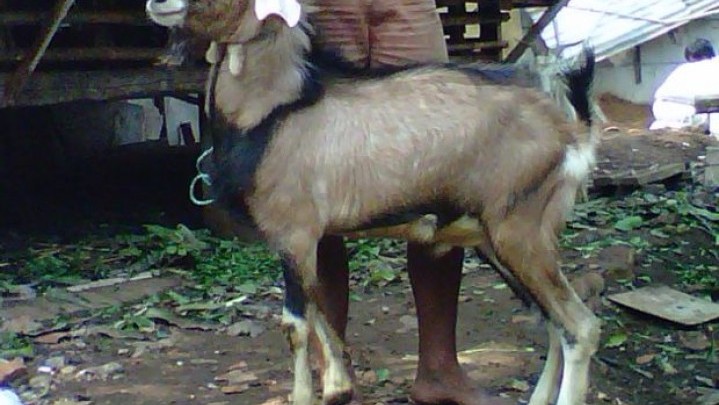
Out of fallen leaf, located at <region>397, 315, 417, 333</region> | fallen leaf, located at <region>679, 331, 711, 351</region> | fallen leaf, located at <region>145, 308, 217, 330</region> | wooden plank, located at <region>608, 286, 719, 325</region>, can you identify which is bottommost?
fallen leaf, located at <region>679, 331, 711, 351</region>

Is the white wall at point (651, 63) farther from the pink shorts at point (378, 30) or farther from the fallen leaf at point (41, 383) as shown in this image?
the pink shorts at point (378, 30)

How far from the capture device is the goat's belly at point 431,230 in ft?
12.6

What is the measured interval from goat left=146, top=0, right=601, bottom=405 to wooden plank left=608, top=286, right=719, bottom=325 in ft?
7.26

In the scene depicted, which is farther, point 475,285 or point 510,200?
point 475,285

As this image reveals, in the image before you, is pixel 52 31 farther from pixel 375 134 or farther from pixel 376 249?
pixel 375 134

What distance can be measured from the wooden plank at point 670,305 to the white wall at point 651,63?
40.3ft

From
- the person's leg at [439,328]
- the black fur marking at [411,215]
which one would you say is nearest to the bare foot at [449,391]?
the person's leg at [439,328]

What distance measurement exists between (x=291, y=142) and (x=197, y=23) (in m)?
0.47

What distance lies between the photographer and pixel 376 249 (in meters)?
7.66

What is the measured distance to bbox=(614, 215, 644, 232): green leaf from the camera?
27.2 feet

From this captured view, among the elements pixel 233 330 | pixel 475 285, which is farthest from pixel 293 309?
pixel 475 285

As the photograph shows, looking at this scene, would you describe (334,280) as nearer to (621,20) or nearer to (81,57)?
(81,57)

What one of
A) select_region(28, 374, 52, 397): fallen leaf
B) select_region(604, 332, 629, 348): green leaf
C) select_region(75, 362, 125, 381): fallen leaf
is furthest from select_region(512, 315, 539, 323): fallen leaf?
select_region(28, 374, 52, 397): fallen leaf

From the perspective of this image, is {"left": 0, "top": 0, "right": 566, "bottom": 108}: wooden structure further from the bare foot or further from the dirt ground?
the bare foot
